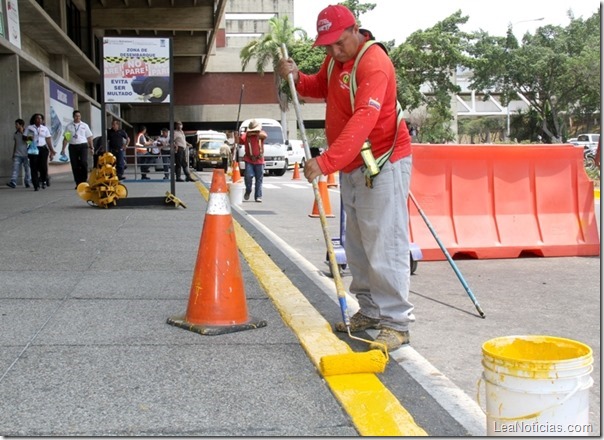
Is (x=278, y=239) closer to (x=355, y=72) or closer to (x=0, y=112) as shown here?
(x=355, y=72)

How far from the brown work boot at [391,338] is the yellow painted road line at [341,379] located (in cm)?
18

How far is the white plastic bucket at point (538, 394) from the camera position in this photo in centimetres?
246

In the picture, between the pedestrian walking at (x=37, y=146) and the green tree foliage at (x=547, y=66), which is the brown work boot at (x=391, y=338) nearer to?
the pedestrian walking at (x=37, y=146)

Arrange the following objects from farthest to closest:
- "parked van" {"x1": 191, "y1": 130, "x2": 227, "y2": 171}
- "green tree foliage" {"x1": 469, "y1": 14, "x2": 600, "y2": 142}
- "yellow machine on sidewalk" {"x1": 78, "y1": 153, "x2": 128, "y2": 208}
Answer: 1. "green tree foliage" {"x1": 469, "y1": 14, "x2": 600, "y2": 142}
2. "parked van" {"x1": 191, "y1": 130, "x2": 227, "y2": 171}
3. "yellow machine on sidewalk" {"x1": 78, "y1": 153, "x2": 128, "y2": 208}

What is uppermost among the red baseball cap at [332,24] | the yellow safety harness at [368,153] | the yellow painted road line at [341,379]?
the red baseball cap at [332,24]

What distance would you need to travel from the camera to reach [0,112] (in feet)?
64.6

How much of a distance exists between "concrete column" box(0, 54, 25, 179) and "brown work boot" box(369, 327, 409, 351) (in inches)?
680

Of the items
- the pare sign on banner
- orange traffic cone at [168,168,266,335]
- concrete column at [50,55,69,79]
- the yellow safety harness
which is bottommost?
orange traffic cone at [168,168,266,335]

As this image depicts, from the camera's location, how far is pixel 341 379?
3.56 m

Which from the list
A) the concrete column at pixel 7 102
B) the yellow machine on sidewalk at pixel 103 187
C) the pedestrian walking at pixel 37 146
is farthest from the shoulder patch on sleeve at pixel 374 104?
the concrete column at pixel 7 102

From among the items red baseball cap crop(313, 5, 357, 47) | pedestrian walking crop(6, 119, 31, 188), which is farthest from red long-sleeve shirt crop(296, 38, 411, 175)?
pedestrian walking crop(6, 119, 31, 188)

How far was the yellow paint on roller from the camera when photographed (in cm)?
360

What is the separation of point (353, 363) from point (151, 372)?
3.17 ft

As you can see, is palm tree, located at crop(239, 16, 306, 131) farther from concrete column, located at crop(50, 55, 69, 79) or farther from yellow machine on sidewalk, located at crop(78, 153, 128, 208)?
yellow machine on sidewalk, located at crop(78, 153, 128, 208)
